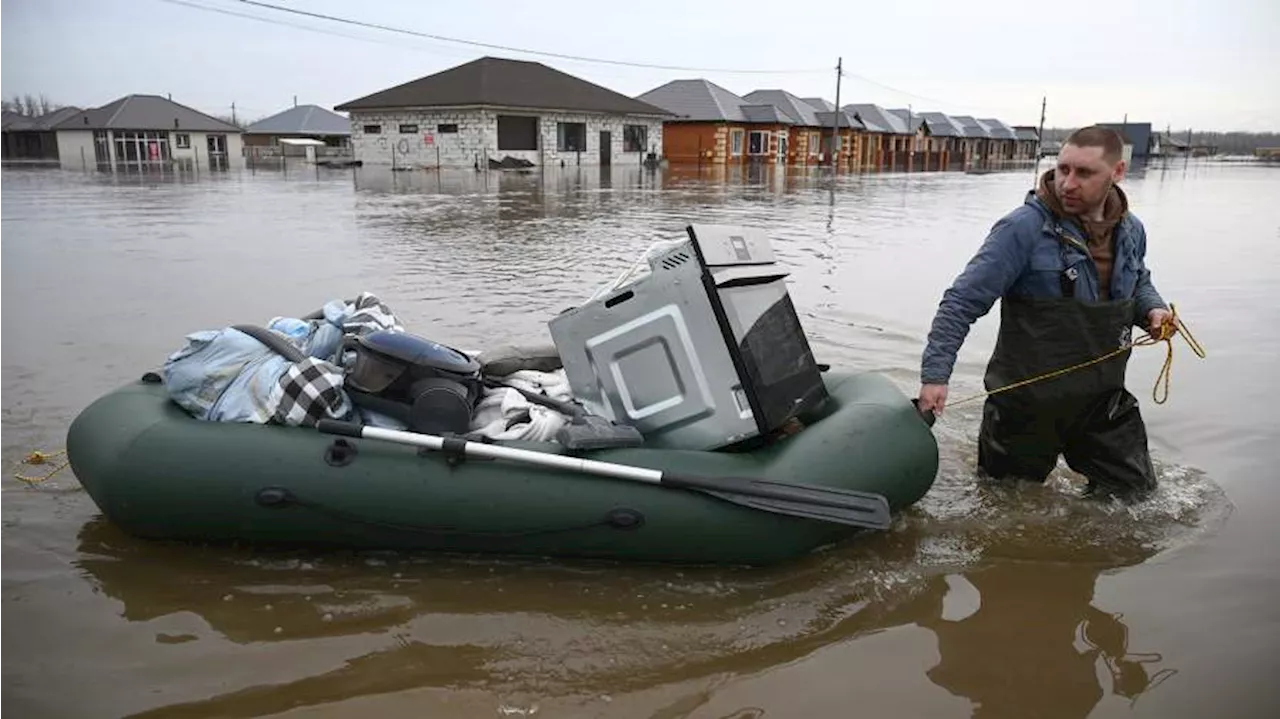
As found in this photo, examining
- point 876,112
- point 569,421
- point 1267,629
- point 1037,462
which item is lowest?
point 1267,629

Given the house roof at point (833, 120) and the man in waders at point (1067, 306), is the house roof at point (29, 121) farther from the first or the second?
the man in waders at point (1067, 306)

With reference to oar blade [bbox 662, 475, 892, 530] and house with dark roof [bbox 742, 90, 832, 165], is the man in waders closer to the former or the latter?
oar blade [bbox 662, 475, 892, 530]

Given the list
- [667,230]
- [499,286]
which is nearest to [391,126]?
[667,230]

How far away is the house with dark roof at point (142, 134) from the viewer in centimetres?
4684

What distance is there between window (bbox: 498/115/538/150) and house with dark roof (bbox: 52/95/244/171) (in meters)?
17.6

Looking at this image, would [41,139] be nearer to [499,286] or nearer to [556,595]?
[499,286]

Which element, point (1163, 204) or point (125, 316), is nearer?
point (125, 316)

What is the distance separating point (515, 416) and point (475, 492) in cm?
47

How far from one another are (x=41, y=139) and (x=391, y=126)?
28.8 metres

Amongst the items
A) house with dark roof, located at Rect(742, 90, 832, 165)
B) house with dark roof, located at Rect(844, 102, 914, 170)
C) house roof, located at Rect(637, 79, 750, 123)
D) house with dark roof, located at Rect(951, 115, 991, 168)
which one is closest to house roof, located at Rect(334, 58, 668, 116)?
house roof, located at Rect(637, 79, 750, 123)

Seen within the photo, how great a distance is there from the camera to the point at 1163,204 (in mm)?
22250

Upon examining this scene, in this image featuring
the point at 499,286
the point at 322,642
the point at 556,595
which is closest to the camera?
the point at 322,642

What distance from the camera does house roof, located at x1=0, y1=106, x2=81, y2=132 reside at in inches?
1989

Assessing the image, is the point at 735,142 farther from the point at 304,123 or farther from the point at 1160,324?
the point at 1160,324
